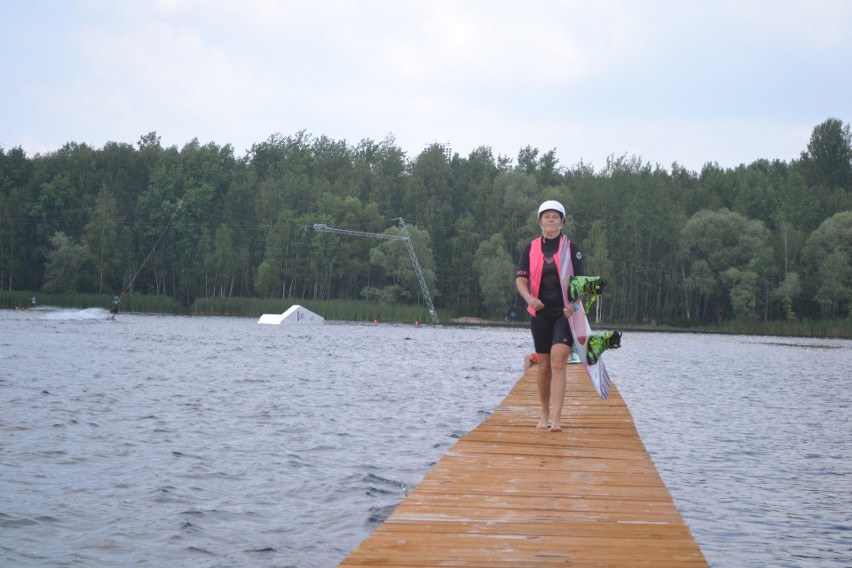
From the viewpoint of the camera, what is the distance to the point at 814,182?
428 ft

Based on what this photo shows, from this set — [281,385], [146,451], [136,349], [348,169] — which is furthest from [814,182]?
[146,451]

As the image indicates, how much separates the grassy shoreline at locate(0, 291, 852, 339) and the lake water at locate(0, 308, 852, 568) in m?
61.4

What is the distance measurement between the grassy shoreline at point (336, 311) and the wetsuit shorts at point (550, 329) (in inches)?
3150

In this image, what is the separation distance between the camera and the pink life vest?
10328 mm

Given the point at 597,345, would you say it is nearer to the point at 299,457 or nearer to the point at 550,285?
the point at 550,285

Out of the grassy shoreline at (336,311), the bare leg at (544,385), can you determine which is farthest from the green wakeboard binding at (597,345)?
the grassy shoreline at (336,311)

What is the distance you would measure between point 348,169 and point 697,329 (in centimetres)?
4821

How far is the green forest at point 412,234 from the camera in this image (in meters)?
96.8

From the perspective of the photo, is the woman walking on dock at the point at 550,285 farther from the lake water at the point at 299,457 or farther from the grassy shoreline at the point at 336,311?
the grassy shoreline at the point at 336,311

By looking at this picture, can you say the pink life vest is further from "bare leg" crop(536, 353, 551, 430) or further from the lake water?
the lake water

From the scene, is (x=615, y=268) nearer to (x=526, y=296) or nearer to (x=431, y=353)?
(x=431, y=353)

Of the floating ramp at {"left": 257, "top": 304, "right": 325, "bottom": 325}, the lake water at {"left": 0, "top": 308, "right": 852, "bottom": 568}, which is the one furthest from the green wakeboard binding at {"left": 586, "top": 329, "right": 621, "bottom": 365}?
the floating ramp at {"left": 257, "top": 304, "right": 325, "bottom": 325}

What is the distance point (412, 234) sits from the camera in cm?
10219

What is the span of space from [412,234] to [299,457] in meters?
89.9
